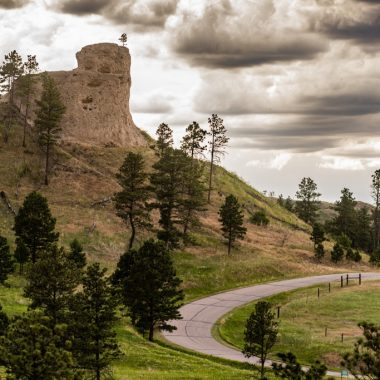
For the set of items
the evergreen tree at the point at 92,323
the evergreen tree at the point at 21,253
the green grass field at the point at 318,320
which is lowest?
the green grass field at the point at 318,320

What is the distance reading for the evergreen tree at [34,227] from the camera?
5175 cm

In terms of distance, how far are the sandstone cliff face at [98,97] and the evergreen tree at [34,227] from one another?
4235cm

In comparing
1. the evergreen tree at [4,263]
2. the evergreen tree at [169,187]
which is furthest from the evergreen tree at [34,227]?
the evergreen tree at [169,187]

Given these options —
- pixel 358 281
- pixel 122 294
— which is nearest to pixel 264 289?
pixel 358 281

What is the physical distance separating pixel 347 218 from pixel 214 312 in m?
79.9

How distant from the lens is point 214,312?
53.1m

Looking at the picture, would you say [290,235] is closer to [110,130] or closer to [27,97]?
[110,130]

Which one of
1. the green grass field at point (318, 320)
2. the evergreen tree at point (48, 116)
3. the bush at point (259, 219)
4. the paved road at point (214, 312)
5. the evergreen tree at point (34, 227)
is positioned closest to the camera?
the paved road at point (214, 312)

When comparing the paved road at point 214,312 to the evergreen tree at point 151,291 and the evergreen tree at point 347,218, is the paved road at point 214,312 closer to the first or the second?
the evergreen tree at point 151,291

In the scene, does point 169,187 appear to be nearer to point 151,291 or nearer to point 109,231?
point 109,231

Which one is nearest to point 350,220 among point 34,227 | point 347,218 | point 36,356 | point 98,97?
point 347,218

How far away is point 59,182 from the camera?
8094 cm

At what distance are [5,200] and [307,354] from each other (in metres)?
46.8

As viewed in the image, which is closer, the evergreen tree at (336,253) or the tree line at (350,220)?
the evergreen tree at (336,253)
